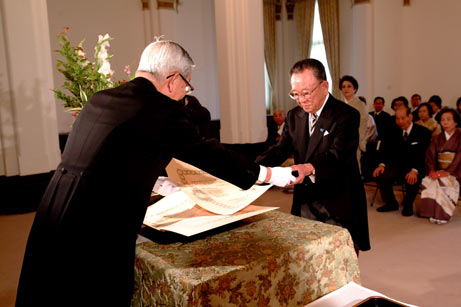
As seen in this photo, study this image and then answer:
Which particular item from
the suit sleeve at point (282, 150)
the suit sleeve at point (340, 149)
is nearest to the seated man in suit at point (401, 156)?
the suit sleeve at point (282, 150)

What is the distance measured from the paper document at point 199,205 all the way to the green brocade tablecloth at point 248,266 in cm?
5

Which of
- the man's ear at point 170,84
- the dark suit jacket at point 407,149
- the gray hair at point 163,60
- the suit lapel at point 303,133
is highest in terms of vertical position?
the gray hair at point 163,60

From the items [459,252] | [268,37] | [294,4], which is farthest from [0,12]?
[294,4]

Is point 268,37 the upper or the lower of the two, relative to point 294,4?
lower

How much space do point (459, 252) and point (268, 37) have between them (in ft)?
35.9

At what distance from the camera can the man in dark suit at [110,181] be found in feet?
4.66

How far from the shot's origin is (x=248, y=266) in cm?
125

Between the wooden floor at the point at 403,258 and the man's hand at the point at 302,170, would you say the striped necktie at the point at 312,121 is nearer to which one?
the man's hand at the point at 302,170

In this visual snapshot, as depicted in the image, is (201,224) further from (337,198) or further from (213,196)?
(337,198)

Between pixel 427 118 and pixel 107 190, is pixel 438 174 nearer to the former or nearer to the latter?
pixel 427 118

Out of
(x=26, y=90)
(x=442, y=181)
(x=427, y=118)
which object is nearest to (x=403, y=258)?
(x=442, y=181)

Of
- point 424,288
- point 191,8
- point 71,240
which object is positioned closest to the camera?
point 71,240

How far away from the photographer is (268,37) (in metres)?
13.9

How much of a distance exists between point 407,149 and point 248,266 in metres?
5.26
